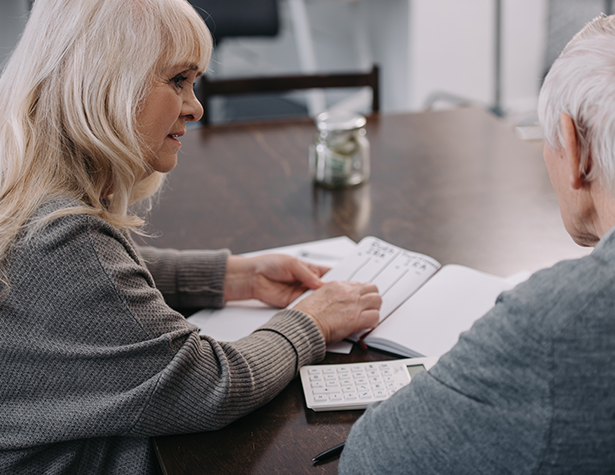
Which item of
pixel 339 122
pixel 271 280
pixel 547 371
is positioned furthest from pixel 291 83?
pixel 547 371

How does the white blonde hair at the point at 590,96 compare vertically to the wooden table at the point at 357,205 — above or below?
above

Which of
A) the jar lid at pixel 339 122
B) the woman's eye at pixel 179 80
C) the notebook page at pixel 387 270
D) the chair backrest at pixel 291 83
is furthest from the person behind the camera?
the chair backrest at pixel 291 83

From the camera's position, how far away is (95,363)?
0.76 metres

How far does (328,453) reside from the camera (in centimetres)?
75

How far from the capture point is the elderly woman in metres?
0.75

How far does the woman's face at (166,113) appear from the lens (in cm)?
86

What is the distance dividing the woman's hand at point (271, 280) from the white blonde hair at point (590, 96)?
0.57m

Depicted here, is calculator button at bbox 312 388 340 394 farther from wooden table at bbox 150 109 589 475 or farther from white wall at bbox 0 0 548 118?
white wall at bbox 0 0 548 118

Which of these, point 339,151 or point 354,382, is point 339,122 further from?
point 354,382

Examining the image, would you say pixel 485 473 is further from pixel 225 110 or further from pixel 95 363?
pixel 225 110

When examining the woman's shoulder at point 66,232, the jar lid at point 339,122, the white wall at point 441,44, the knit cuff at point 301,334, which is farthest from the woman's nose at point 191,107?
the white wall at point 441,44

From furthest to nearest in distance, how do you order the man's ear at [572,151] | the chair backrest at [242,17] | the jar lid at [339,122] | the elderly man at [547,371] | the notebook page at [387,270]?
the chair backrest at [242,17] < the jar lid at [339,122] < the notebook page at [387,270] < the man's ear at [572,151] < the elderly man at [547,371]

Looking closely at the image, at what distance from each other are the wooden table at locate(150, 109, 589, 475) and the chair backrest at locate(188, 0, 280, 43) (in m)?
1.48

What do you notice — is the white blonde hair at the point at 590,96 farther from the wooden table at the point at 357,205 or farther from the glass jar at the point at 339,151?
the glass jar at the point at 339,151
